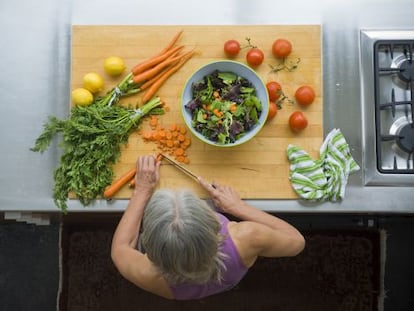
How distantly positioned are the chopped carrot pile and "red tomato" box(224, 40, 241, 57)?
0.86 ft

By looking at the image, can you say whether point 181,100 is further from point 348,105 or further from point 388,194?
point 388,194

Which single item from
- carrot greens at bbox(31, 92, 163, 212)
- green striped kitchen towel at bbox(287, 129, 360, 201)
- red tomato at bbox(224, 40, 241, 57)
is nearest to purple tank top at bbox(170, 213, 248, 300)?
green striped kitchen towel at bbox(287, 129, 360, 201)

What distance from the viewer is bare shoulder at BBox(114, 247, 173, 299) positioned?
1.23 metres

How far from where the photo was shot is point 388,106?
139cm

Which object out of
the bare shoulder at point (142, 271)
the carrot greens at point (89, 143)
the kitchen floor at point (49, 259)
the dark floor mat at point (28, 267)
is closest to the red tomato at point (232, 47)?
the carrot greens at point (89, 143)

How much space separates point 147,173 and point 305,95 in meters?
0.52

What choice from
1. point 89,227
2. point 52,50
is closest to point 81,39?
point 52,50

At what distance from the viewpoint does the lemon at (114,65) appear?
1.38m

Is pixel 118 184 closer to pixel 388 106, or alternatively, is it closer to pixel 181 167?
pixel 181 167

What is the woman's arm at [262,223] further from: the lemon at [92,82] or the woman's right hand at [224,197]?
the lemon at [92,82]

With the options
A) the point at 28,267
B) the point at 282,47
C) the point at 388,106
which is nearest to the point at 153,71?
the point at 282,47

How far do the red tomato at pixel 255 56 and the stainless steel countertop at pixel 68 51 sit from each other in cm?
11

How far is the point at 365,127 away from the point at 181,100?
0.56 meters

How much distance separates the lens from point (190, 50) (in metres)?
1.42
